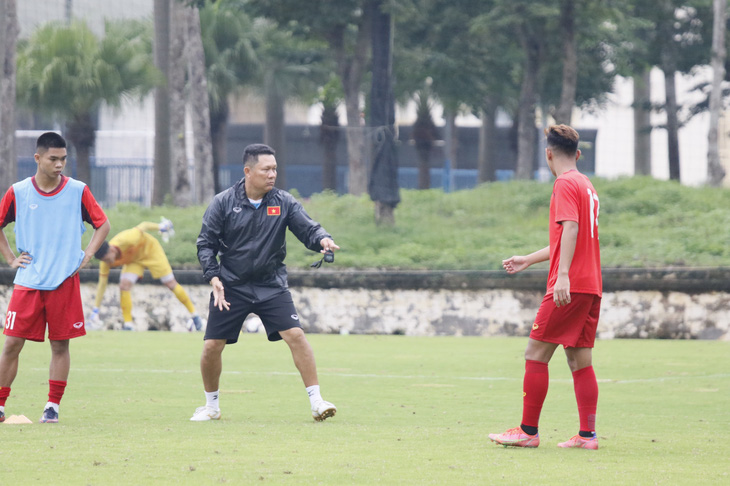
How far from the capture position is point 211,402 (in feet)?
27.3

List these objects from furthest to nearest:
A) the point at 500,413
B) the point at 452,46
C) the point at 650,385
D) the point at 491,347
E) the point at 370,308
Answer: the point at 452,46, the point at 370,308, the point at 491,347, the point at 650,385, the point at 500,413

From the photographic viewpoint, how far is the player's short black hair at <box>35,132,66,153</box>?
7.98 meters

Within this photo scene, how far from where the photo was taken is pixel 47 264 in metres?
8.01

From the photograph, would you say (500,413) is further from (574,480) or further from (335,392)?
(574,480)

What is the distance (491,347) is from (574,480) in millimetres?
10020

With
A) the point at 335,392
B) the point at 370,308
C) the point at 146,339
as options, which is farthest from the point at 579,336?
the point at 370,308

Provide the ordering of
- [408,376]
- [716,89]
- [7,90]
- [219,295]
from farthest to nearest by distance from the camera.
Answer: [716,89], [7,90], [408,376], [219,295]

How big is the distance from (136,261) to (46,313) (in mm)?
10699

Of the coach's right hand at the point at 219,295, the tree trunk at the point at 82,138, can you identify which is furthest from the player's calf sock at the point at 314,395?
the tree trunk at the point at 82,138

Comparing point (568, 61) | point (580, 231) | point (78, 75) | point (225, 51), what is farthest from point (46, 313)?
point (225, 51)

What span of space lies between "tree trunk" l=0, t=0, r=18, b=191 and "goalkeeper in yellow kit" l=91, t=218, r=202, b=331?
6.75 metres

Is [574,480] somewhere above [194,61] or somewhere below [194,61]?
below

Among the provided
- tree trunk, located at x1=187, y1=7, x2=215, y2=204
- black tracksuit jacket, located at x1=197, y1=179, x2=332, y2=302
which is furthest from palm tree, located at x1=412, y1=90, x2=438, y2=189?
black tracksuit jacket, located at x1=197, y1=179, x2=332, y2=302

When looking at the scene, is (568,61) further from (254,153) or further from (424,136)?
(254,153)
